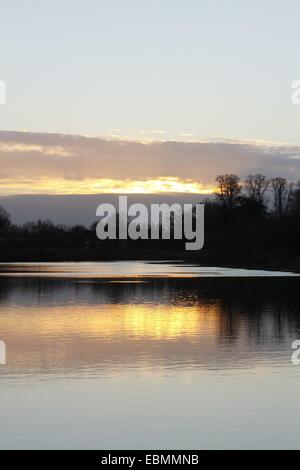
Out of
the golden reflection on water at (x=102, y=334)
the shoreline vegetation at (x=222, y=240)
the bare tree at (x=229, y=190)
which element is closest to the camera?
the golden reflection on water at (x=102, y=334)

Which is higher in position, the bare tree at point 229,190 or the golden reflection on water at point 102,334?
the bare tree at point 229,190

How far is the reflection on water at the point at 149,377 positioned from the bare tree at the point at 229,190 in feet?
354

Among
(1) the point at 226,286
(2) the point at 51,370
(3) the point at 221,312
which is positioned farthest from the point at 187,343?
(1) the point at 226,286

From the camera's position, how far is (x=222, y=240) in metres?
110

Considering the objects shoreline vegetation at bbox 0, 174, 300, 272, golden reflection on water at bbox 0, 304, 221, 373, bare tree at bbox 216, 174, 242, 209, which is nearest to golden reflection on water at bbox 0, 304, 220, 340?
golden reflection on water at bbox 0, 304, 221, 373

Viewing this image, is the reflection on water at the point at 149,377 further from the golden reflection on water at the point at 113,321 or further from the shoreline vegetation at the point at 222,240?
the shoreline vegetation at the point at 222,240

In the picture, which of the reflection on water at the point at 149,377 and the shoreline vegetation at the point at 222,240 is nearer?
the reflection on water at the point at 149,377

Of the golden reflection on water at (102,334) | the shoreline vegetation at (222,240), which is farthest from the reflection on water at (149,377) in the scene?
the shoreline vegetation at (222,240)

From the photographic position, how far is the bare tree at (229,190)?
452ft

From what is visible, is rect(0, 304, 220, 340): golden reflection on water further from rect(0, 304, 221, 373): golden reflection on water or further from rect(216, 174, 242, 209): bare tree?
rect(216, 174, 242, 209): bare tree

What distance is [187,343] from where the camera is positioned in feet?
67.4
